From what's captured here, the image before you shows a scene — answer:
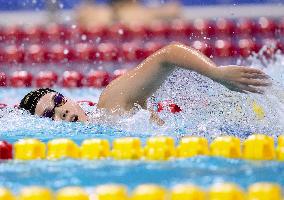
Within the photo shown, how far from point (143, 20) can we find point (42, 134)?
5609mm

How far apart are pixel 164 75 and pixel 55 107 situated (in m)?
0.70

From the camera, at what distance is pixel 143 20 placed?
31.7 ft

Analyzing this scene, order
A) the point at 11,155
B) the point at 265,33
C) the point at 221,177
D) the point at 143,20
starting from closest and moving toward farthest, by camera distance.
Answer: the point at 221,177
the point at 11,155
the point at 265,33
the point at 143,20

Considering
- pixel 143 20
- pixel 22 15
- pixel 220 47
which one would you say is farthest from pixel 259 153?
pixel 22 15

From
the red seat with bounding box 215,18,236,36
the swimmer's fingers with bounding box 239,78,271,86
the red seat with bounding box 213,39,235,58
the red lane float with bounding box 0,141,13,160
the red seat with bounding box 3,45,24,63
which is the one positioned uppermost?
the red seat with bounding box 215,18,236,36

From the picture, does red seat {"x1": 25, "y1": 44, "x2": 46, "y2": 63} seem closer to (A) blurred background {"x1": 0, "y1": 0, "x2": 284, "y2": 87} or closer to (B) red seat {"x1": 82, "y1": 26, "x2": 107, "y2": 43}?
(A) blurred background {"x1": 0, "y1": 0, "x2": 284, "y2": 87}

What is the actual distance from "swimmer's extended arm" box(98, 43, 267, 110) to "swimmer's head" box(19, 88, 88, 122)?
0.50 ft

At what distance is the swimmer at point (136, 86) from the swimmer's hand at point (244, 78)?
1.4 inches

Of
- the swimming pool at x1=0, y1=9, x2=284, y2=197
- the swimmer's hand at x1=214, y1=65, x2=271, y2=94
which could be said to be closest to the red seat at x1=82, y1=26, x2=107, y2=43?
the swimming pool at x1=0, y1=9, x2=284, y2=197

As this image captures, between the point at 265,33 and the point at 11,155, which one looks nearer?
the point at 11,155

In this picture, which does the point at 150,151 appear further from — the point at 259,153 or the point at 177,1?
the point at 177,1

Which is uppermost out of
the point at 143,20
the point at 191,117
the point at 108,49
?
the point at 143,20


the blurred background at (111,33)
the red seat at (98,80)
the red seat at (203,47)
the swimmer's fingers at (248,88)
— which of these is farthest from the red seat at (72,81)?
the swimmer's fingers at (248,88)

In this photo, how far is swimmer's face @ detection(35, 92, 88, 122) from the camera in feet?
13.5
